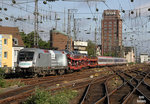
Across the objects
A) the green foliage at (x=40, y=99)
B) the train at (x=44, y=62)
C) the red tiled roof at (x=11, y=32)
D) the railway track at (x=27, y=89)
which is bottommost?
the railway track at (x=27, y=89)

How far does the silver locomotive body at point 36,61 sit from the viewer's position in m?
21.3

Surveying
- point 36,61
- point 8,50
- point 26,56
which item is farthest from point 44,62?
point 8,50

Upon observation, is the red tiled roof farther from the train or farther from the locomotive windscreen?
the locomotive windscreen

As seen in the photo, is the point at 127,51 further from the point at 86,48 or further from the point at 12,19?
the point at 12,19

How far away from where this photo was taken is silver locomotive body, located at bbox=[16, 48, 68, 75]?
21281 mm

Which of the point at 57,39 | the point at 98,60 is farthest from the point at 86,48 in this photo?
the point at 98,60

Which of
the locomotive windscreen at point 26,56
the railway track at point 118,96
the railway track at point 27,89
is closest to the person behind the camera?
the railway track at point 118,96

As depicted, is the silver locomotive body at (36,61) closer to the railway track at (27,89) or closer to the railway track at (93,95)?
the railway track at (27,89)

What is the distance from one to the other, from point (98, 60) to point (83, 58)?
1248 cm

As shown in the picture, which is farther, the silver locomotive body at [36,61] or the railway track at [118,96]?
the silver locomotive body at [36,61]

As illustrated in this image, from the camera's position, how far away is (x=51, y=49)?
2658 cm

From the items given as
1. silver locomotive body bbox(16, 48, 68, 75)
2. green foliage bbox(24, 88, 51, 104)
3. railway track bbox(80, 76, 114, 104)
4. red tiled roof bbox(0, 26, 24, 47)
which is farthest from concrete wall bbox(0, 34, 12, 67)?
green foliage bbox(24, 88, 51, 104)

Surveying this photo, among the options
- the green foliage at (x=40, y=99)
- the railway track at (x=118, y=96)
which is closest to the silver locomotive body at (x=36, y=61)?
the railway track at (x=118, y=96)

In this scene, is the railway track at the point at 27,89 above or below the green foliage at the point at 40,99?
below
